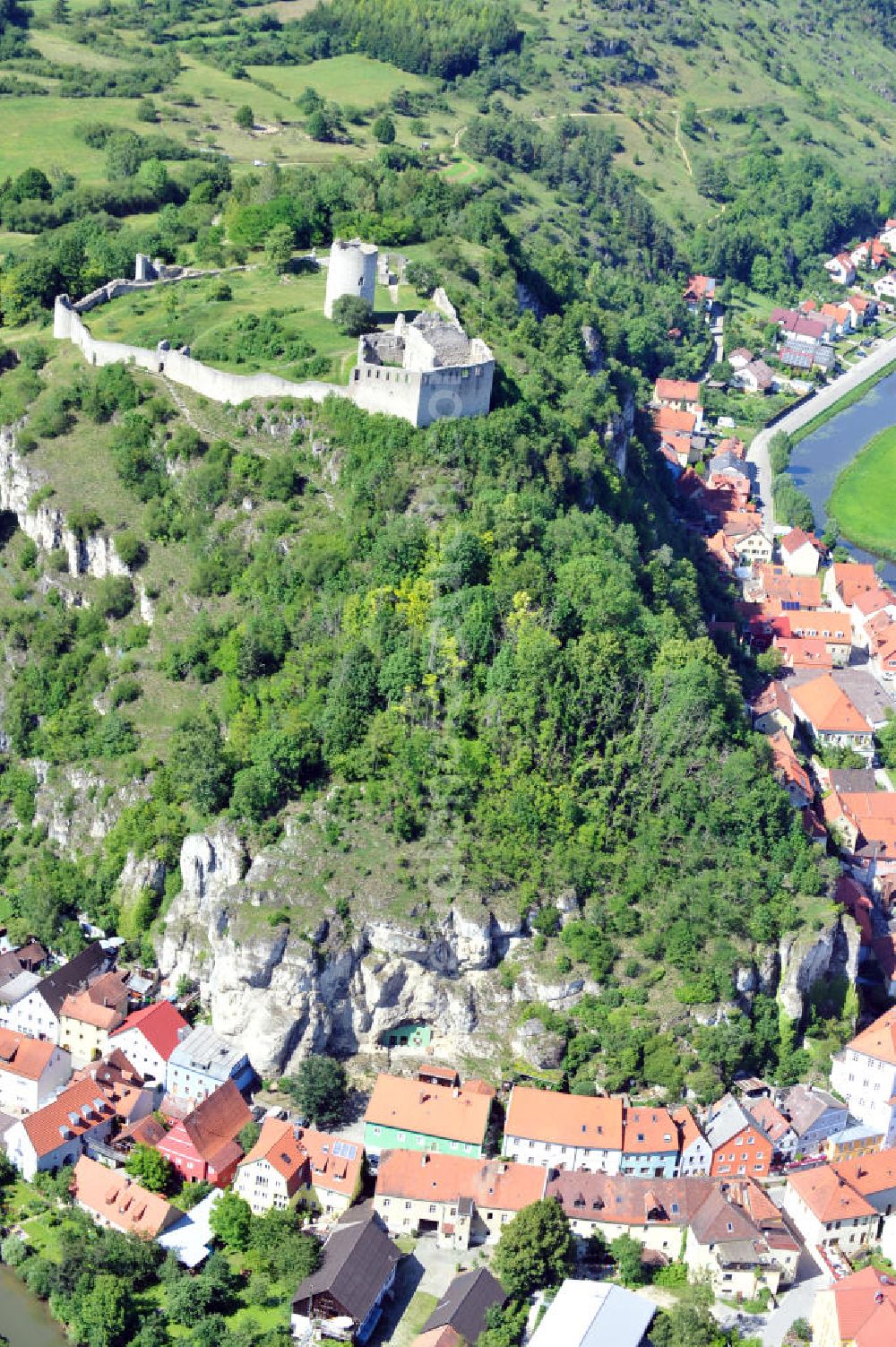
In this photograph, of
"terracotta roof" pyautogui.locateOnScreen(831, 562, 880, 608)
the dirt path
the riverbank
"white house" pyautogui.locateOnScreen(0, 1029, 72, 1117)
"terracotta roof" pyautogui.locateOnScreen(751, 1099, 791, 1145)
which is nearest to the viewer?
"terracotta roof" pyautogui.locateOnScreen(751, 1099, 791, 1145)

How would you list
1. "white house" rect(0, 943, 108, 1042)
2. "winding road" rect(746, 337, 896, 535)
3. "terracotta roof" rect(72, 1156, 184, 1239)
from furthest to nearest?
"winding road" rect(746, 337, 896, 535) < "white house" rect(0, 943, 108, 1042) < "terracotta roof" rect(72, 1156, 184, 1239)

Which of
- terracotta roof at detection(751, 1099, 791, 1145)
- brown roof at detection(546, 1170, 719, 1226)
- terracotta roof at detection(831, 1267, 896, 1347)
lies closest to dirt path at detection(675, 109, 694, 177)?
terracotta roof at detection(751, 1099, 791, 1145)

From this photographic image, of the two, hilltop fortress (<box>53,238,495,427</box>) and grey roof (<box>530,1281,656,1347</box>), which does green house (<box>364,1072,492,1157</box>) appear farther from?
hilltop fortress (<box>53,238,495,427</box>)

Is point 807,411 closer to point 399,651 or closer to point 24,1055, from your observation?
point 399,651

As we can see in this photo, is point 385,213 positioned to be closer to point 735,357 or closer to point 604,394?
point 604,394

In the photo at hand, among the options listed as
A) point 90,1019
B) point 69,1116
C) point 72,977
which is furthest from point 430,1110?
point 72,977

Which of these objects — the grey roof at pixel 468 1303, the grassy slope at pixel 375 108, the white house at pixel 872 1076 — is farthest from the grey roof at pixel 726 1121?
the grassy slope at pixel 375 108

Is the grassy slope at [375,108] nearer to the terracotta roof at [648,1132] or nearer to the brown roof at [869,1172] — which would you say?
the terracotta roof at [648,1132]

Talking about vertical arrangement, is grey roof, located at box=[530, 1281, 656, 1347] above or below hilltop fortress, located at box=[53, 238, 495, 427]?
below
